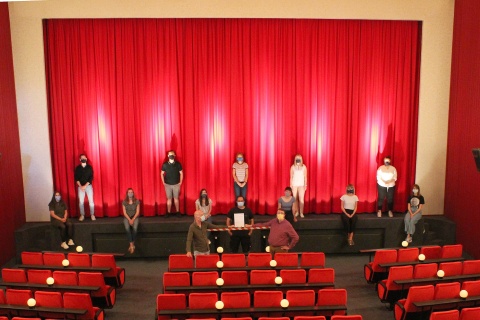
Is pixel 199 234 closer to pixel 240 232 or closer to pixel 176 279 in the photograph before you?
pixel 176 279

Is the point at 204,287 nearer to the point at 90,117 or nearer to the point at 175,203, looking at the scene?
the point at 175,203

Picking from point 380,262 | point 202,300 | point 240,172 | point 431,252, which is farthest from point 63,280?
point 431,252

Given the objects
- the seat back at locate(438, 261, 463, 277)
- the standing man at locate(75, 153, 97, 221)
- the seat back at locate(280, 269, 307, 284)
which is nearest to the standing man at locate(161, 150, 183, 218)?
the standing man at locate(75, 153, 97, 221)

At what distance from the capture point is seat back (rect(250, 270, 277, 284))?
7742 mm

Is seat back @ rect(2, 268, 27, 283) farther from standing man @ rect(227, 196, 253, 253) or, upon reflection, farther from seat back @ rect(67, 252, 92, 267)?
standing man @ rect(227, 196, 253, 253)

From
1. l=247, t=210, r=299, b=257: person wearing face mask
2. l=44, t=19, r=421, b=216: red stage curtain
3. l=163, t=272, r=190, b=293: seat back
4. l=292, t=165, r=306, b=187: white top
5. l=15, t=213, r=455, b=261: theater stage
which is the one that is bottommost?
l=15, t=213, r=455, b=261: theater stage

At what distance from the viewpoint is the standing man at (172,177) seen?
37.0 feet

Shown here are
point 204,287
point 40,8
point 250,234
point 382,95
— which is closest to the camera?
point 204,287

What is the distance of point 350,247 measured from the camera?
11070 millimetres

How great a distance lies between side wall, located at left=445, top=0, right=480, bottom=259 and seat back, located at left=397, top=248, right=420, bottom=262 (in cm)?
237

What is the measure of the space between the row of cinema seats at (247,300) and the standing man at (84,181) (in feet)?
16.4

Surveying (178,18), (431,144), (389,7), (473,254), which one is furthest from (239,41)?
(473,254)

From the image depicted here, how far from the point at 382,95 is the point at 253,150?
3371 millimetres

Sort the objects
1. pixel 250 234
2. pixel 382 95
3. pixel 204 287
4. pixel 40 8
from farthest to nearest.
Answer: pixel 382 95, pixel 40 8, pixel 250 234, pixel 204 287
